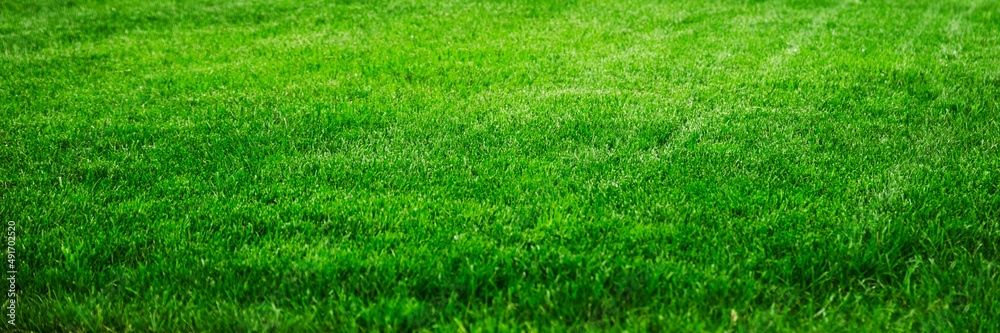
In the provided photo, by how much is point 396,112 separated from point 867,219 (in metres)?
3.90

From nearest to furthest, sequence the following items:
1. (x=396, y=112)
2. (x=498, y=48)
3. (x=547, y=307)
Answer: (x=547, y=307), (x=396, y=112), (x=498, y=48)

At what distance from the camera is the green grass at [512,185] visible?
323 centimetres

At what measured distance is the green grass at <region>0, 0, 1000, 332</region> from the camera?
3232 millimetres

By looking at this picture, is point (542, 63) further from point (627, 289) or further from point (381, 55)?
point (627, 289)

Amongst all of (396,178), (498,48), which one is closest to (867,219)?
(396,178)

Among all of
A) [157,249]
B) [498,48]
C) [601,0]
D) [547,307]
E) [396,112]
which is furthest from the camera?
[601,0]

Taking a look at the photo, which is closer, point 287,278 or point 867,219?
point 287,278

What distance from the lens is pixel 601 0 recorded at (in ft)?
38.0

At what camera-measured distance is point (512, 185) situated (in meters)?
4.47

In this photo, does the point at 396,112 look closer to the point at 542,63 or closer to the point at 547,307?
the point at 542,63

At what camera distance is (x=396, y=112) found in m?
5.98

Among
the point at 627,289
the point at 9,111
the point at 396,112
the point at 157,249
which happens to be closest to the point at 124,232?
the point at 157,249

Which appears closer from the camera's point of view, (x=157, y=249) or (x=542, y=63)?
(x=157, y=249)

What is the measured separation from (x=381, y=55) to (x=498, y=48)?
1510 millimetres
